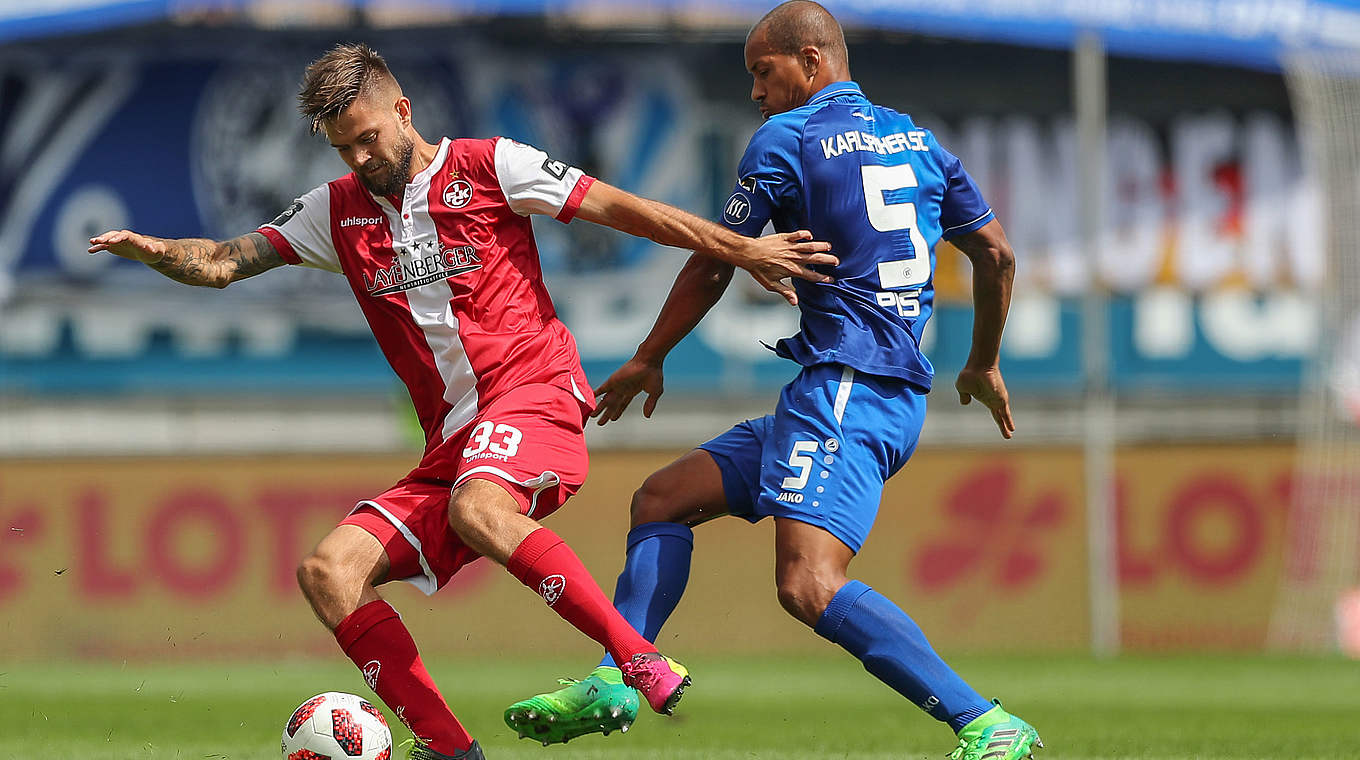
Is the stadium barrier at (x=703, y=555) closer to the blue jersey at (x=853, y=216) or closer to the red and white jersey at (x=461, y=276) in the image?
the red and white jersey at (x=461, y=276)

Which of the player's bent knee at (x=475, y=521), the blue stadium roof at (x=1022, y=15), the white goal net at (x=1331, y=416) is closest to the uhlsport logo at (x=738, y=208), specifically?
the player's bent knee at (x=475, y=521)

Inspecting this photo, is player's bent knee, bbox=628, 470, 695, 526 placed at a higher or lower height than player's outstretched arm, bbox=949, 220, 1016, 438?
lower

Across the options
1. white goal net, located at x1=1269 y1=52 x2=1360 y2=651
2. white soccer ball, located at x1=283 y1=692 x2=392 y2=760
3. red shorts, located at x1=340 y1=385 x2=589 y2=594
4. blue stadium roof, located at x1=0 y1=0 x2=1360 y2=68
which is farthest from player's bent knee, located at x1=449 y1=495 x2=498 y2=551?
white goal net, located at x1=1269 y1=52 x2=1360 y2=651

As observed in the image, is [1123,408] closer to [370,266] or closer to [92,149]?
[92,149]

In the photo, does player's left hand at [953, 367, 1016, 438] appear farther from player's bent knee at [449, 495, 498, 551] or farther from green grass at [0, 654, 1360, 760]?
player's bent knee at [449, 495, 498, 551]

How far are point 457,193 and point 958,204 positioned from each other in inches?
60.6

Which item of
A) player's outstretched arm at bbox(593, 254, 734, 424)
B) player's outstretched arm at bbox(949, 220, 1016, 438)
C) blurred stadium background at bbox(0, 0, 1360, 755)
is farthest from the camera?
blurred stadium background at bbox(0, 0, 1360, 755)

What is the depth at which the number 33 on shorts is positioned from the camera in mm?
5199

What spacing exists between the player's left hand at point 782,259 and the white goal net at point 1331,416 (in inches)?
401

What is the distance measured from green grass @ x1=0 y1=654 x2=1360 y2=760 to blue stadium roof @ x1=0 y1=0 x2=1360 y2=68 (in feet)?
17.1

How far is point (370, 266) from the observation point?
5.57 metres

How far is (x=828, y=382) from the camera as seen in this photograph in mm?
5250

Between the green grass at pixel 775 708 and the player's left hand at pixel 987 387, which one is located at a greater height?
the player's left hand at pixel 987 387

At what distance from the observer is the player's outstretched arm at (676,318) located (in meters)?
5.42
